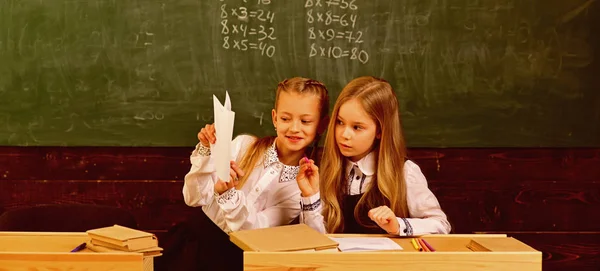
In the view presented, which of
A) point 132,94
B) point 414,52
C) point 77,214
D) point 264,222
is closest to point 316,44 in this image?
point 414,52

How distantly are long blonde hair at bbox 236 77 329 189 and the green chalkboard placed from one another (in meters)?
0.79

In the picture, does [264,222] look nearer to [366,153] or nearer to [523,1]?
[366,153]

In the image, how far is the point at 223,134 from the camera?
1688 millimetres

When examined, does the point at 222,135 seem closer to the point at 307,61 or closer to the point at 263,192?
the point at 263,192

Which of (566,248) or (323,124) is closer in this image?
(323,124)

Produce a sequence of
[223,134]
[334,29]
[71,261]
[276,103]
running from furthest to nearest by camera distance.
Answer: [334,29]
[276,103]
[223,134]
[71,261]

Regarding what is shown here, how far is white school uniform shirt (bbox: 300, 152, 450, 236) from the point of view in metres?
1.97

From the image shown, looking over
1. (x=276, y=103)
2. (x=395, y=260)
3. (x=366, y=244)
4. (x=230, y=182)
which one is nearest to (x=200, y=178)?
(x=230, y=182)

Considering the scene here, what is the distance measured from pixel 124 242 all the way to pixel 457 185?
6.71 feet

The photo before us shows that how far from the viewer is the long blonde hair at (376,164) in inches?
84.8

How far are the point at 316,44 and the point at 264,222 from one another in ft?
3.84

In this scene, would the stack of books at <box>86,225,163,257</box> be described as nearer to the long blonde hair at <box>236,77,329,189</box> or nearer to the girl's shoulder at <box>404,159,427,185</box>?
the long blonde hair at <box>236,77,329,189</box>

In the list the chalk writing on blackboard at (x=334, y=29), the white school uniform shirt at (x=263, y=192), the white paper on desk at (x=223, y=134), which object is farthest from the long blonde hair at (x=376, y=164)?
the chalk writing on blackboard at (x=334, y=29)

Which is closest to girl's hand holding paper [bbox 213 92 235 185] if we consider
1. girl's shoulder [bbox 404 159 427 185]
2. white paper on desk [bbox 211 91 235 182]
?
white paper on desk [bbox 211 91 235 182]
